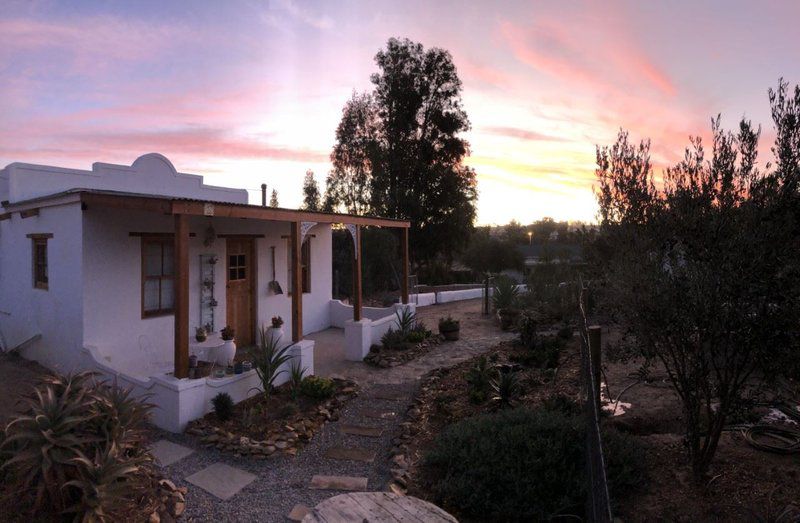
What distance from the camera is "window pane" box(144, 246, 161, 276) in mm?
7879

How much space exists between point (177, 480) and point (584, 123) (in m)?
8.28

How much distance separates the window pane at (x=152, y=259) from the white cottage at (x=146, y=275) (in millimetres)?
20

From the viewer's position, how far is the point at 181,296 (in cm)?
566

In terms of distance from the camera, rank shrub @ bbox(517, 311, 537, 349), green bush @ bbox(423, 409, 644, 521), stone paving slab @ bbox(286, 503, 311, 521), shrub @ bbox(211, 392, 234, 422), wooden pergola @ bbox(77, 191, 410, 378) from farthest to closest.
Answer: shrub @ bbox(517, 311, 537, 349), shrub @ bbox(211, 392, 234, 422), wooden pergola @ bbox(77, 191, 410, 378), stone paving slab @ bbox(286, 503, 311, 521), green bush @ bbox(423, 409, 644, 521)

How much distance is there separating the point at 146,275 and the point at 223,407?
3363mm

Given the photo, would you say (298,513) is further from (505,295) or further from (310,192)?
(310,192)

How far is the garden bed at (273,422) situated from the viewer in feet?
17.1

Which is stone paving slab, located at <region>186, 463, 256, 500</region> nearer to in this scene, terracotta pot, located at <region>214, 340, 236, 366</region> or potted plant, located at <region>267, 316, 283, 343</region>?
terracotta pot, located at <region>214, 340, 236, 366</region>

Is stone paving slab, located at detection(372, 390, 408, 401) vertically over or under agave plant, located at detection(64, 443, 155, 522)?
under

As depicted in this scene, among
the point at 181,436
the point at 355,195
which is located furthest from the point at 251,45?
the point at 355,195

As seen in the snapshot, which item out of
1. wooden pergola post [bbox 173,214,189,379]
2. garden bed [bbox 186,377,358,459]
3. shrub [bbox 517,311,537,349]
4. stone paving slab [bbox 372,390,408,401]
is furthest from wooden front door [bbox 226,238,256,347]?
shrub [bbox 517,311,537,349]

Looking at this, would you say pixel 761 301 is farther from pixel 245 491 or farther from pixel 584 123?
pixel 584 123

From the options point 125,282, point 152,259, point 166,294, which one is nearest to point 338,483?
point 125,282

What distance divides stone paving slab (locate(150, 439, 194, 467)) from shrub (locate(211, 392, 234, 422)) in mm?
629
